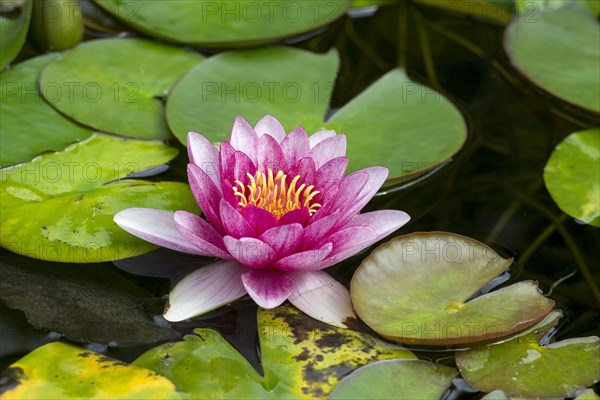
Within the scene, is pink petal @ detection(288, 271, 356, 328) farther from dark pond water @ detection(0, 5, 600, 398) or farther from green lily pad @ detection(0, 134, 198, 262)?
green lily pad @ detection(0, 134, 198, 262)


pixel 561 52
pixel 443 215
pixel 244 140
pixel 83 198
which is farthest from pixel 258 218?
pixel 561 52

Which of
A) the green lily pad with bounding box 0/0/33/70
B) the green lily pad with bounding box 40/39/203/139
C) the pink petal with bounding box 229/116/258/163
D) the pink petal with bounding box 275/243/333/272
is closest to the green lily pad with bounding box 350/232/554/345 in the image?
the pink petal with bounding box 275/243/333/272

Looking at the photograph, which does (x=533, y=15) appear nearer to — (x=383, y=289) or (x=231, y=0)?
(x=231, y=0)

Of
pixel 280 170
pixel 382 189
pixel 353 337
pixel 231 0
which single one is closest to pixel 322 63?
pixel 231 0

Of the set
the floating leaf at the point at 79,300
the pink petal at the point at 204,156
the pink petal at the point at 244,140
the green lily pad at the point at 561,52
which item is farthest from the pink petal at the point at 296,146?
the green lily pad at the point at 561,52

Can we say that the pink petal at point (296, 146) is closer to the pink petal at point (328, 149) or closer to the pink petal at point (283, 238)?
the pink petal at point (328, 149)

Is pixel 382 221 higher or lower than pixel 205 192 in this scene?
lower

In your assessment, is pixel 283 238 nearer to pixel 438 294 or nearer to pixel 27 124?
pixel 438 294
